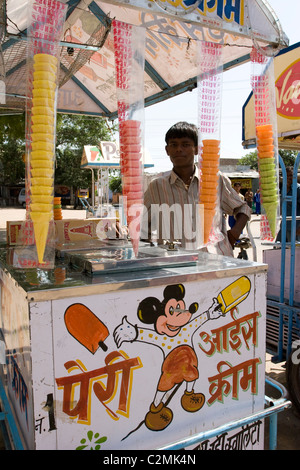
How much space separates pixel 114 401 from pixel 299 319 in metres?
2.06

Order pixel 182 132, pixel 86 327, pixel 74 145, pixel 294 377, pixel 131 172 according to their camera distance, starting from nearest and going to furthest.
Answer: pixel 86 327 < pixel 131 172 < pixel 182 132 < pixel 294 377 < pixel 74 145

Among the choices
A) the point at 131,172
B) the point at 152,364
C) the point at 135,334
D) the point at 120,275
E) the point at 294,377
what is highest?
the point at 131,172

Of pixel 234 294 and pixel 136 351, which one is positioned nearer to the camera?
pixel 136 351

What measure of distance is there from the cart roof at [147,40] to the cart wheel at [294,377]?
204cm

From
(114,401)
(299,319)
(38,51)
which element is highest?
(38,51)

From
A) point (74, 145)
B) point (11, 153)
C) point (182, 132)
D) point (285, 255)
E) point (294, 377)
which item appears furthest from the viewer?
point (11, 153)

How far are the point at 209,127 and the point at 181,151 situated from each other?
1.76 feet

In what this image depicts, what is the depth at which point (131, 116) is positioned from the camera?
5.11 ft

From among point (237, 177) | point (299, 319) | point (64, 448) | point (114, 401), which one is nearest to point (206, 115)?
point (114, 401)

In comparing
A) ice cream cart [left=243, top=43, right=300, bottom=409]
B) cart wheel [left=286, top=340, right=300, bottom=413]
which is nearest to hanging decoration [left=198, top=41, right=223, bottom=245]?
ice cream cart [left=243, top=43, right=300, bottom=409]

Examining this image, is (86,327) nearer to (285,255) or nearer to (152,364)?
(152,364)

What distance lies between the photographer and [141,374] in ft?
4.42

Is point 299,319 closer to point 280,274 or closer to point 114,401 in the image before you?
point 280,274

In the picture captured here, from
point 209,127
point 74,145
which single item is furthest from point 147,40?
point 74,145
